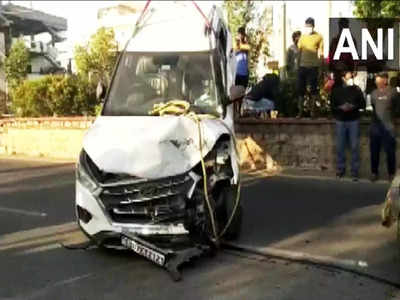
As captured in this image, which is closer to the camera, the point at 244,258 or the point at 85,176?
the point at 85,176

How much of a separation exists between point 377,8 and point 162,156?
1220 centimetres

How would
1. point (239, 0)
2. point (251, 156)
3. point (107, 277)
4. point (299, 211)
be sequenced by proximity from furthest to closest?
point (239, 0) < point (251, 156) < point (299, 211) < point (107, 277)

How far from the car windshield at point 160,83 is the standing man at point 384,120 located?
427 centimetres

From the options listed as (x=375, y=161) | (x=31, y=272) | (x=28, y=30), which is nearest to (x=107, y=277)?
(x=31, y=272)

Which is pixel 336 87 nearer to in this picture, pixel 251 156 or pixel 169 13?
pixel 251 156

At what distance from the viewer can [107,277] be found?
6.78 m

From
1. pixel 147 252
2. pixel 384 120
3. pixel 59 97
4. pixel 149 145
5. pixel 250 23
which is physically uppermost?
pixel 250 23

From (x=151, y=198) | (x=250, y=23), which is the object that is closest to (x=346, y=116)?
(x=151, y=198)

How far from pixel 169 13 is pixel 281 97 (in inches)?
209

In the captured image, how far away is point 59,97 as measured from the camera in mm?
18281

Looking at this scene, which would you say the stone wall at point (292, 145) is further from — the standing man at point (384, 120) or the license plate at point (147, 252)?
the license plate at point (147, 252)

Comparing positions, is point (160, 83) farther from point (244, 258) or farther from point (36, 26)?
point (36, 26)

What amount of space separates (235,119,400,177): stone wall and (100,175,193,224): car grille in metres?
6.15

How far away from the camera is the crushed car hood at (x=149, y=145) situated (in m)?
6.96
